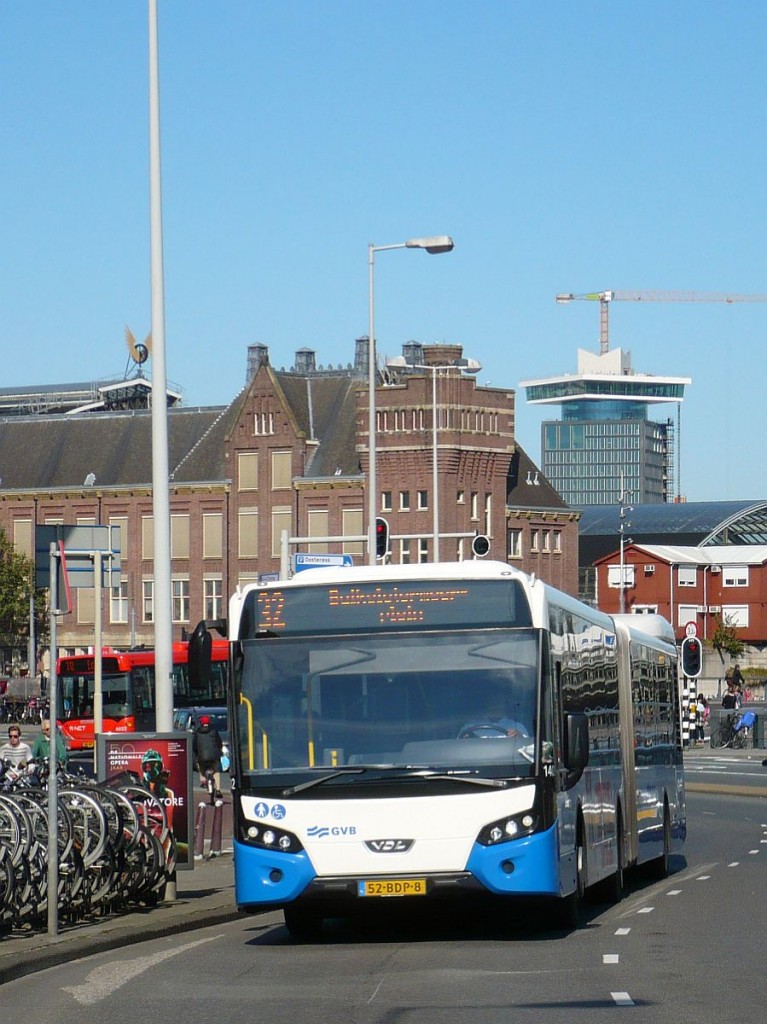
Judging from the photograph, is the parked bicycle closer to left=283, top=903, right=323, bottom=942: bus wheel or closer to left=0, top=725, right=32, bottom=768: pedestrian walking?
left=0, top=725, right=32, bottom=768: pedestrian walking

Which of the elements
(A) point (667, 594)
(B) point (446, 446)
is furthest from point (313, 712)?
(A) point (667, 594)

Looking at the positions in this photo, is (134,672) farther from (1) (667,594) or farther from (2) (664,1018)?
(1) (667,594)

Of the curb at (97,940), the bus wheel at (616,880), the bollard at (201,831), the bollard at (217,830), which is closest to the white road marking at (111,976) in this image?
the curb at (97,940)

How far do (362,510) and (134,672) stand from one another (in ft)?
150

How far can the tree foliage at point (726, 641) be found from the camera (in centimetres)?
12588

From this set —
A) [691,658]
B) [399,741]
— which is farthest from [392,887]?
[691,658]

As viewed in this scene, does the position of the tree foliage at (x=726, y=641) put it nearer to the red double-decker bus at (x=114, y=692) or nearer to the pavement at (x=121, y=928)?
the red double-decker bus at (x=114, y=692)

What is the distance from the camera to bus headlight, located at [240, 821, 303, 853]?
13727 millimetres

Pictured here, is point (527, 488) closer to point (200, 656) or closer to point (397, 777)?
point (200, 656)

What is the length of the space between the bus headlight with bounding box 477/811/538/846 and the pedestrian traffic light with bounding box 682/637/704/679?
27261mm

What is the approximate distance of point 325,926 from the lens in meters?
16.0

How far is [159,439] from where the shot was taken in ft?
62.8

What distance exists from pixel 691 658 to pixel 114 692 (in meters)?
22.5

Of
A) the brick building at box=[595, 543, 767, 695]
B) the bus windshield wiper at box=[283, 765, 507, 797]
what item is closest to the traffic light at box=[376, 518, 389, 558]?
the bus windshield wiper at box=[283, 765, 507, 797]
